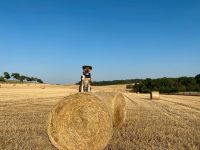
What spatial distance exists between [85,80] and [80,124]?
4.24 meters

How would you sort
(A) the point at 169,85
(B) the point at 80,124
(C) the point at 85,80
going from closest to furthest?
(B) the point at 80,124 → (C) the point at 85,80 → (A) the point at 169,85

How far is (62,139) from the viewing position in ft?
25.5

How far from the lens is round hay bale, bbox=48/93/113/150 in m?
7.79

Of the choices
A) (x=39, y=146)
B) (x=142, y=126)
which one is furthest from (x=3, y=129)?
(x=142, y=126)

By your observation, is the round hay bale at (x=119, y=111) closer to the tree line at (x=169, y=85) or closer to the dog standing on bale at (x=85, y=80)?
the dog standing on bale at (x=85, y=80)

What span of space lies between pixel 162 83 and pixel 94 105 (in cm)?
5837

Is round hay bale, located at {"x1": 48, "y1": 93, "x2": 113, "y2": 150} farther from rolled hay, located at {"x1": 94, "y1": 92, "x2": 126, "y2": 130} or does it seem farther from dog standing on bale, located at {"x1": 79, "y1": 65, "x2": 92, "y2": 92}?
dog standing on bale, located at {"x1": 79, "y1": 65, "x2": 92, "y2": 92}

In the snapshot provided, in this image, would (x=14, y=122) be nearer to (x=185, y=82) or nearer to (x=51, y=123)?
(x=51, y=123)

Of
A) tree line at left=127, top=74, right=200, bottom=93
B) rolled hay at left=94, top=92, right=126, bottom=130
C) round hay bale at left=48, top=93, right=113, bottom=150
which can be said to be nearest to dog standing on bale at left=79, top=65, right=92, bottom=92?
rolled hay at left=94, top=92, right=126, bottom=130

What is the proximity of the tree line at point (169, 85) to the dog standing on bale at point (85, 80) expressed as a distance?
46.8 m

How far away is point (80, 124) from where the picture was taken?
811 cm

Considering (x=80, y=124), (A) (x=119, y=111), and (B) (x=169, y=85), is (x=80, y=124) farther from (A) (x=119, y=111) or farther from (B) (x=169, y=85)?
(B) (x=169, y=85)

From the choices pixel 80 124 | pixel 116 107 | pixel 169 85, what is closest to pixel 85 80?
pixel 116 107

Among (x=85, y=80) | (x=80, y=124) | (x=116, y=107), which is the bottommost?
(x=80, y=124)
